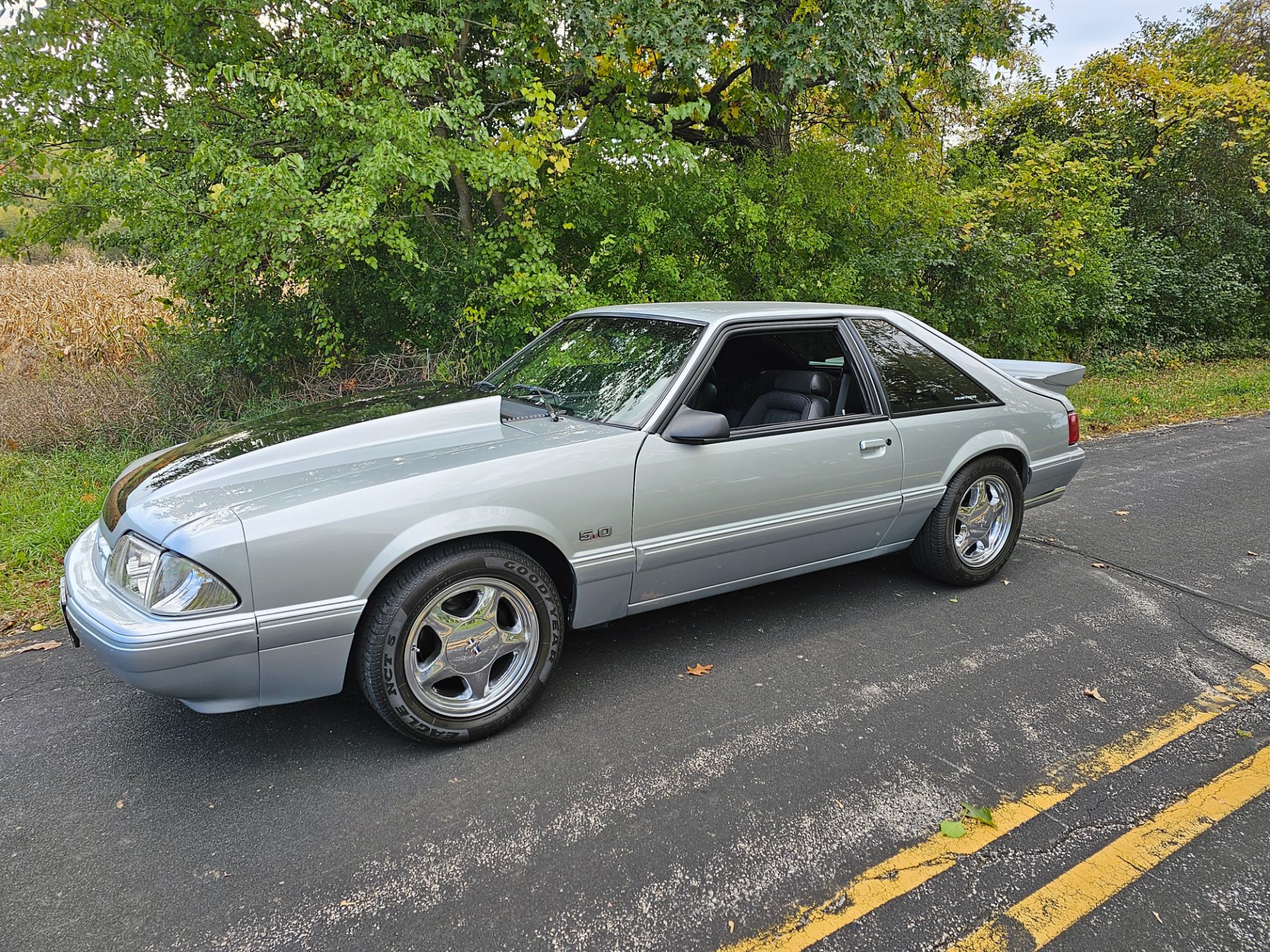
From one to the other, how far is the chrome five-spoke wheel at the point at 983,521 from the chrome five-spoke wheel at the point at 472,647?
2.53m

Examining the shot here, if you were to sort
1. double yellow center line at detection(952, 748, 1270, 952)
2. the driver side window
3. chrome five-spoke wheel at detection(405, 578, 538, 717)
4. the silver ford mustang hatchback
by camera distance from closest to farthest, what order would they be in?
double yellow center line at detection(952, 748, 1270, 952)
the silver ford mustang hatchback
chrome five-spoke wheel at detection(405, 578, 538, 717)
the driver side window

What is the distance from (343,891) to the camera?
2314 millimetres

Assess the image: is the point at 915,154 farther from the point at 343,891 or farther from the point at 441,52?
the point at 343,891

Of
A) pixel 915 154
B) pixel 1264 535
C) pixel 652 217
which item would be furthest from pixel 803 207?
pixel 1264 535

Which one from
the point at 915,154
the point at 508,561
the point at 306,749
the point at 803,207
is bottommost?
the point at 306,749

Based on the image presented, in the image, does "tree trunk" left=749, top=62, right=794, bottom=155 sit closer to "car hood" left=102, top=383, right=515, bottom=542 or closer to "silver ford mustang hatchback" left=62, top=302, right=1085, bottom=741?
"silver ford mustang hatchback" left=62, top=302, right=1085, bottom=741

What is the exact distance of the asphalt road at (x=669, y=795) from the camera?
2215 mm

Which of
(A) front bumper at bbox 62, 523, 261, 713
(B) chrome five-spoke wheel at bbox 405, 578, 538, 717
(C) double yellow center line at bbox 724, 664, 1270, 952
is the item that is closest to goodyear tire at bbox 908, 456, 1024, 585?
(C) double yellow center line at bbox 724, 664, 1270, 952

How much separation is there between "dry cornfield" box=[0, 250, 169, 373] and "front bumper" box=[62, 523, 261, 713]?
6865mm

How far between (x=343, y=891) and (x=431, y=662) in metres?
0.83

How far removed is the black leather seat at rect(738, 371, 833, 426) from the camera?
13.8 feet

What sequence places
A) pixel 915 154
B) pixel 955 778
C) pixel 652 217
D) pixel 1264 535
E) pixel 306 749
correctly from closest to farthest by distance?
pixel 955 778
pixel 306 749
pixel 1264 535
pixel 652 217
pixel 915 154

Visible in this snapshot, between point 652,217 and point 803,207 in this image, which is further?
point 803,207

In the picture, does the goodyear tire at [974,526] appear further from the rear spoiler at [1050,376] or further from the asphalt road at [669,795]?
the rear spoiler at [1050,376]
